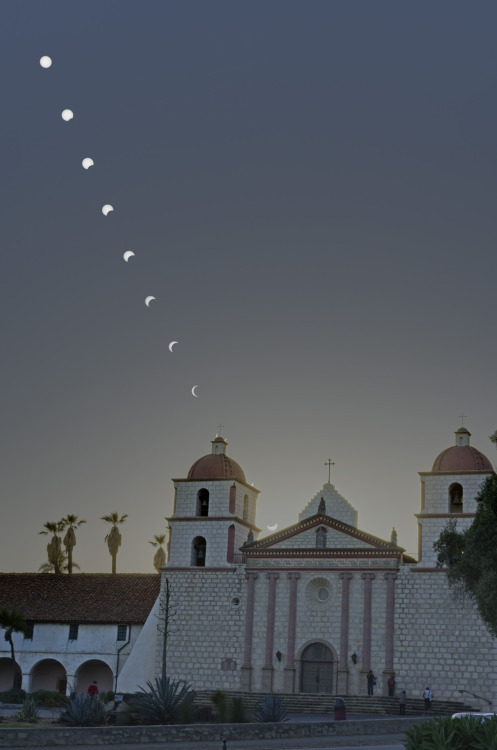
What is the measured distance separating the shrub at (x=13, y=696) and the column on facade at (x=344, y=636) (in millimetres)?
13713

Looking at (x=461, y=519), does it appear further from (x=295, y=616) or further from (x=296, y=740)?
(x=296, y=740)

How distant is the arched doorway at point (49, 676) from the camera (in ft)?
163

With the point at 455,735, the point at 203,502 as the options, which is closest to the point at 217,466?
the point at 203,502

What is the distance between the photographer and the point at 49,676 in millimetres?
50094

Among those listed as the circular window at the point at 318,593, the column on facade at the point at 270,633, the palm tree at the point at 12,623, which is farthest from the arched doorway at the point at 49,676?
the circular window at the point at 318,593

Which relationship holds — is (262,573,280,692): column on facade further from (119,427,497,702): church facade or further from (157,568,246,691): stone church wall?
(157,568,246,691): stone church wall

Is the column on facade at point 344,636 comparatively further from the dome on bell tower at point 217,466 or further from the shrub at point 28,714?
the shrub at point 28,714

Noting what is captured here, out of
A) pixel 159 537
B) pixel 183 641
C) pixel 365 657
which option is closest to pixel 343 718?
pixel 365 657

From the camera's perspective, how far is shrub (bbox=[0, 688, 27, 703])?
145 ft

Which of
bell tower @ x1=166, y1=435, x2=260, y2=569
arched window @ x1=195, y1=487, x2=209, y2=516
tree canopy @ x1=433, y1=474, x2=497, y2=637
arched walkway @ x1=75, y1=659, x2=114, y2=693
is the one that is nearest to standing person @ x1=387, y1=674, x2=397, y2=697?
tree canopy @ x1=433, y1=474, x2=497, y2=637

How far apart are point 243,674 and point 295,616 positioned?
3431mm

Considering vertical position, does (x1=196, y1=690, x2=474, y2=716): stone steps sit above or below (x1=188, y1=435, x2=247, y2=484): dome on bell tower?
below

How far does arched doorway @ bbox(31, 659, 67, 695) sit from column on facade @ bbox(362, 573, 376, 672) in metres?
15.0

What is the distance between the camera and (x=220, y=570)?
47750mm
